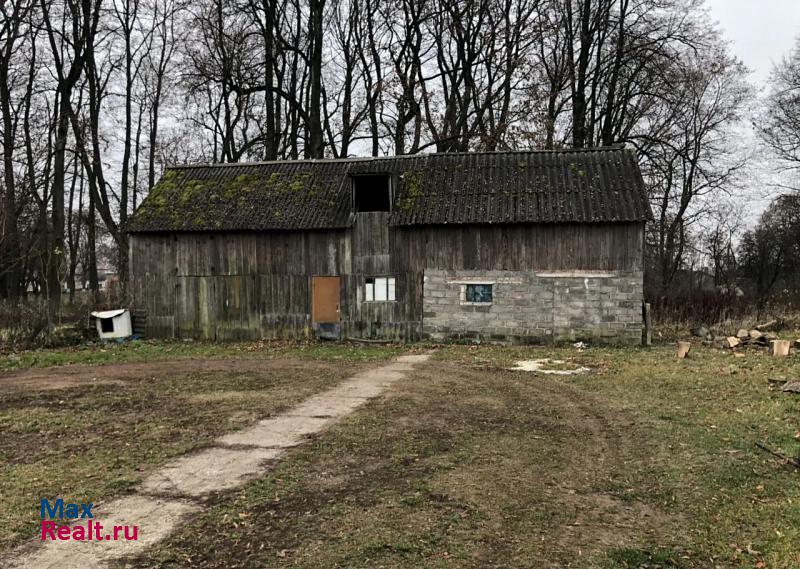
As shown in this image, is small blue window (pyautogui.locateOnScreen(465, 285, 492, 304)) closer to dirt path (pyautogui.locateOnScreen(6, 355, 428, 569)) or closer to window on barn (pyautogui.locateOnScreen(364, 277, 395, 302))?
window on barn (pyautogui.locateOnScreen(364, 277, 395, 302))

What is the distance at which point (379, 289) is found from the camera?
65.2ft

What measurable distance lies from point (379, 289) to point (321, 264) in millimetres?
2081

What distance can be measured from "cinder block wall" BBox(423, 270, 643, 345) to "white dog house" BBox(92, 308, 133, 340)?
33.5 feet

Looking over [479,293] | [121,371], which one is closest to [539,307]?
[479,293]

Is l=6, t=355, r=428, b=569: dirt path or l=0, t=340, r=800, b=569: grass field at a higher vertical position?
l=6, t=355, r=428, b=569: dirt path

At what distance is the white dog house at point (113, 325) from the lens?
20698mm

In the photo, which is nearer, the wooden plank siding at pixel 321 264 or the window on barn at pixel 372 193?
the wooden plank siding at pixel 321 264

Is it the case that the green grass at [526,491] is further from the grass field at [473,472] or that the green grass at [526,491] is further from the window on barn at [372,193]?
the window on barn at [372,193]

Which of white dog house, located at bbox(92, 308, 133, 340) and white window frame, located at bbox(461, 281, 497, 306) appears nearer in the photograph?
white window frame, located at bbox(461, 281, 497, 306)

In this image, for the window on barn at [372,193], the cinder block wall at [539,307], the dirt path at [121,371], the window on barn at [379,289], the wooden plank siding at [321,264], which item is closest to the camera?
the dirt path at [121,371]

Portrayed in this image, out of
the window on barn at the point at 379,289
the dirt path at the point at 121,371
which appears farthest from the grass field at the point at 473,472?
the window on barn at the point at 379,289

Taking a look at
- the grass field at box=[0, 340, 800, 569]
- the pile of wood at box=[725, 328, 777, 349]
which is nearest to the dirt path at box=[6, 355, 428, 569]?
the grass field at box=[0, 340, 800, 569]

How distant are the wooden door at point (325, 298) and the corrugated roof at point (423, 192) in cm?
180

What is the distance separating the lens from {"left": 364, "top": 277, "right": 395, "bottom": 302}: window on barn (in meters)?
19.8
